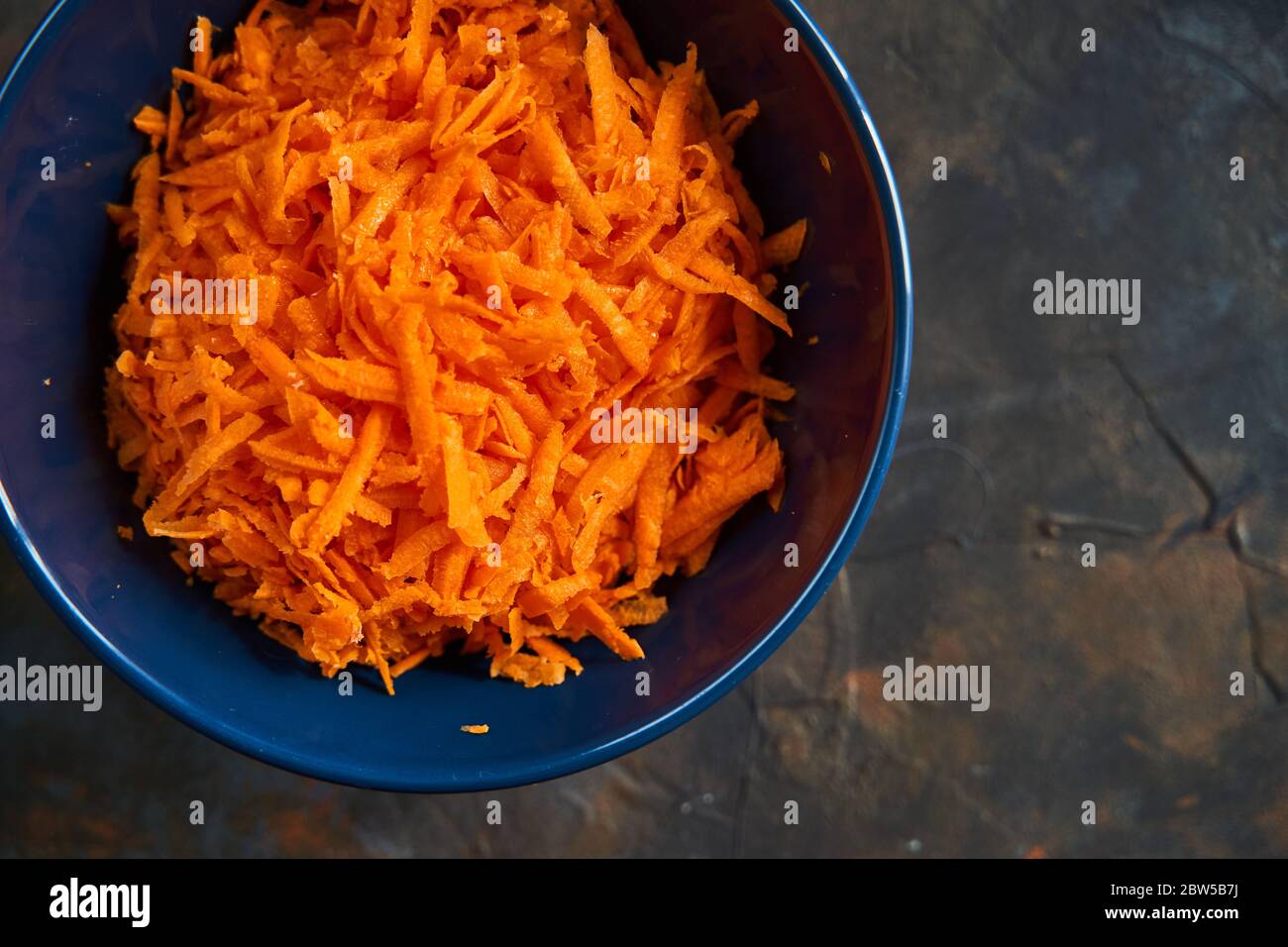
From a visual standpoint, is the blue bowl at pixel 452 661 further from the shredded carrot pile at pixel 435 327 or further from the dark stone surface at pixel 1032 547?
the dark stone surface at pixel 1032 547

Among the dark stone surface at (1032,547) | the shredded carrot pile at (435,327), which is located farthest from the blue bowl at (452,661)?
the dark stone surface at (1032,547)

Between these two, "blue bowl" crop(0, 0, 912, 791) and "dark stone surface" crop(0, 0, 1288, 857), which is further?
"dark stone surface" crop(0, 0, 1288, 857)

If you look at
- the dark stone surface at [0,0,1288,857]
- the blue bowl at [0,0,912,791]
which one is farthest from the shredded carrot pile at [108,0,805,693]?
the dark stone surface at [0,0,1288,857]

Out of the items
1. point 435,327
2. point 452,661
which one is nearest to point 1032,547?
point 452,661

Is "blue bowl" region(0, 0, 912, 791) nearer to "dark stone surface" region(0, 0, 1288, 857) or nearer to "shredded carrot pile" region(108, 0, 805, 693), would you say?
"shredded carrot pile" region(108, 0, 805, 693)

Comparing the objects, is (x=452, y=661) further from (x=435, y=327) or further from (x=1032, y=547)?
(x=1032, y=547)

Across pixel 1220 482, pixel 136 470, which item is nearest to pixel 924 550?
pixel 1220 482
